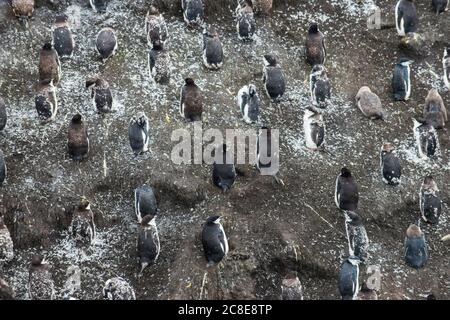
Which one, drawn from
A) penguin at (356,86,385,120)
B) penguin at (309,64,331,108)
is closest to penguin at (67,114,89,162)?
penguin at (309,64,331,108)

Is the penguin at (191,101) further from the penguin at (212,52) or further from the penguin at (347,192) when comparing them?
the penguin at (347,192)

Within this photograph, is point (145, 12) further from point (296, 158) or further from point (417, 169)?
point (417, 169)

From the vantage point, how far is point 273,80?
20484mm

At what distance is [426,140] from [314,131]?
2127mm

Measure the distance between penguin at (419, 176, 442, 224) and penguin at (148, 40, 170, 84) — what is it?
17.1 feet

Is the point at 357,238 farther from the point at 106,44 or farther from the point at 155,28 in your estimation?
the point at 106,44

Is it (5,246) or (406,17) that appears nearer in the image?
(5,246)

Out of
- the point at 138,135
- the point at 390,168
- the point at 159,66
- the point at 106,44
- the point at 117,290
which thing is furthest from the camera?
the point at 106,44

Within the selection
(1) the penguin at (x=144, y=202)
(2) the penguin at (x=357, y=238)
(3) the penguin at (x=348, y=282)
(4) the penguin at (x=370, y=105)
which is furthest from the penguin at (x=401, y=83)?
(1) the penguin at (x=144, y=202)

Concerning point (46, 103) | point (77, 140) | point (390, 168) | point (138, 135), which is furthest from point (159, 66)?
point (390, 168)

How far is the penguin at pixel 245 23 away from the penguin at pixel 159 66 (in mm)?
1882

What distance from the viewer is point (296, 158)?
63.7ft

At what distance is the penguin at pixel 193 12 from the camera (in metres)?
21.8
